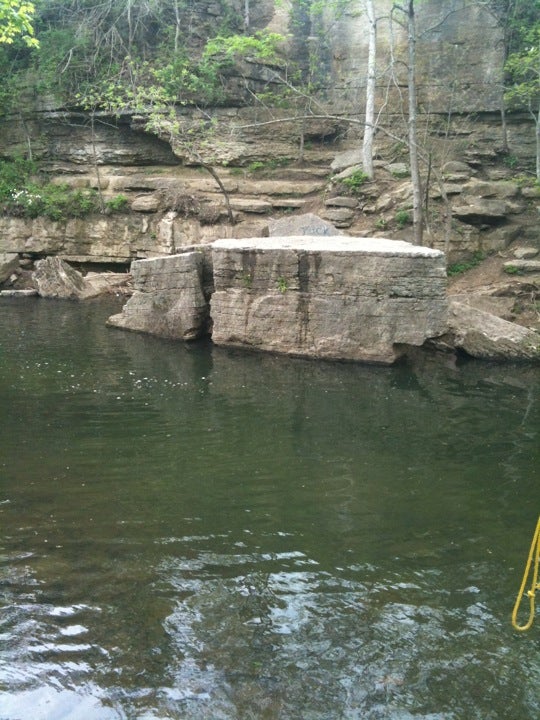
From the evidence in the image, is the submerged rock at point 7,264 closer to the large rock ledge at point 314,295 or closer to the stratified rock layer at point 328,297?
the large rock ledge at point 314,295

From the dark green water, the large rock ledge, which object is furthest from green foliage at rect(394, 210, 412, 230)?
the dark green water

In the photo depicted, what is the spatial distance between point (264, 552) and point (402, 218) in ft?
45.7

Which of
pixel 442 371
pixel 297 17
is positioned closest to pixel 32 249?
pixel 297 17

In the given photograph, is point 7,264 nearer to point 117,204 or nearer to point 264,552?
point 117,204

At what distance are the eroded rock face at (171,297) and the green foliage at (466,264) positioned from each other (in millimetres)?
6606

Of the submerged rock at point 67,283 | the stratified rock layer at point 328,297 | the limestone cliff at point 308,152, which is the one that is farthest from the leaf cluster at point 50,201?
the stratified rock layer at point 328,297

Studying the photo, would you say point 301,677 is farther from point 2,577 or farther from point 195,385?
point 195,385

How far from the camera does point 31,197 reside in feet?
67.9

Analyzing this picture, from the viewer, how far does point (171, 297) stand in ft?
44.6

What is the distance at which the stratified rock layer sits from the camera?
11.6 metres

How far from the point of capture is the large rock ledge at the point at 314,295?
38.2 feet

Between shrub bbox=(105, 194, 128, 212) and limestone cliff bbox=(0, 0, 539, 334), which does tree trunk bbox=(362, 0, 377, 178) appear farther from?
shrub bbox=(105, 194, 128, 212)

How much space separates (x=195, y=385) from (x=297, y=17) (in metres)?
18.7

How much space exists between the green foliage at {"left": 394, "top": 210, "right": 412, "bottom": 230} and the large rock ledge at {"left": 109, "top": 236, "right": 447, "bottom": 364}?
509cm
